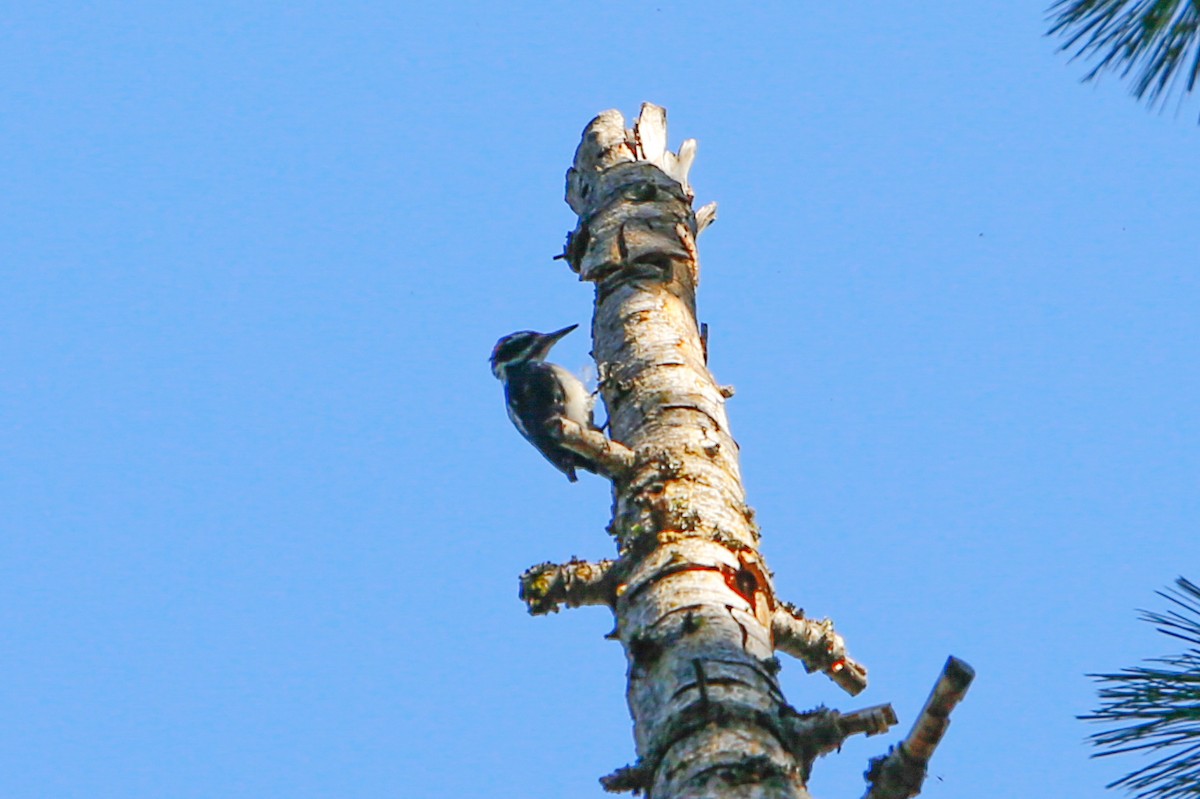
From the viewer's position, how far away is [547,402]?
7367mm


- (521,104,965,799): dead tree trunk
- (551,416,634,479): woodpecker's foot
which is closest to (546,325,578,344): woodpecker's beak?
(521,104,965,799): dead tree trunk

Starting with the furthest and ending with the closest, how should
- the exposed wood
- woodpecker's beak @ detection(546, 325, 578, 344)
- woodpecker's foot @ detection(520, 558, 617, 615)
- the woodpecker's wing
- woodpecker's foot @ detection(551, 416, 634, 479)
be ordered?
woodpecker's beak @ detection(546, 325, 578, 344), the woodpecker's wing, woodpecker's foot @ detection(551, 416, 634, 479), woodpecker's foot @ detection(520, 558, 617, 615), the exposed wood

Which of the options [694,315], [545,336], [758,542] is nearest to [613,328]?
[694,315]

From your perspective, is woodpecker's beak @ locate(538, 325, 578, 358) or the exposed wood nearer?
the exposed wood

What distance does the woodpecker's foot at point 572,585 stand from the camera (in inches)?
151

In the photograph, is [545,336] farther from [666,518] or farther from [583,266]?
[666,518]

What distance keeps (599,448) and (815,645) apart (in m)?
0.79

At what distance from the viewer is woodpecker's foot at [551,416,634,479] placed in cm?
407

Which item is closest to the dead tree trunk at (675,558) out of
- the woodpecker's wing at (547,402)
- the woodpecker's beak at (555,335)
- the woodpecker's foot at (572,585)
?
the woodpecker's foot at (572,585)

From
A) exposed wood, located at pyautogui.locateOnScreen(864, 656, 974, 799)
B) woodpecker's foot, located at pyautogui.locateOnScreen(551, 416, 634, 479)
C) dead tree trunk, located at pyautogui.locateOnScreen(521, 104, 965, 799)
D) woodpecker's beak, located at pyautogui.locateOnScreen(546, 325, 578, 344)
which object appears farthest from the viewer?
woodpecker's beak, located at pyautogui.locateOnScreen(546, 325, 578, 344)

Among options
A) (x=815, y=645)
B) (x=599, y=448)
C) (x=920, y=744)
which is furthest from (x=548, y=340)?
(x=920, y=744)

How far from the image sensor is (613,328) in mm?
4762

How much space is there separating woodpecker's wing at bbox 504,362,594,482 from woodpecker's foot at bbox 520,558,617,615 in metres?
3.27

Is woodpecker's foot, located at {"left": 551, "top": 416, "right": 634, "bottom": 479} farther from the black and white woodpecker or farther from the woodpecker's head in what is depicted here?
the woodpecker's head
